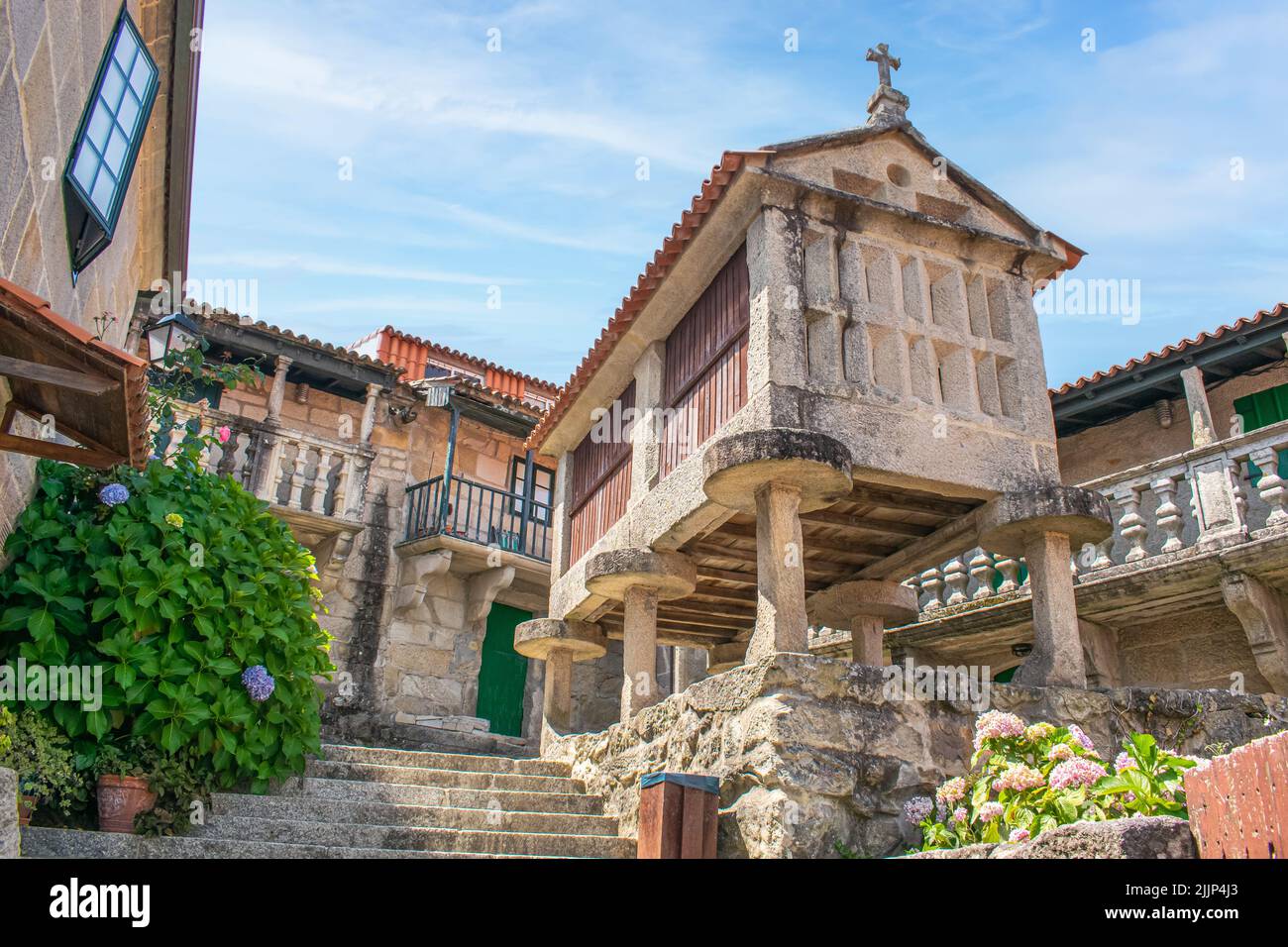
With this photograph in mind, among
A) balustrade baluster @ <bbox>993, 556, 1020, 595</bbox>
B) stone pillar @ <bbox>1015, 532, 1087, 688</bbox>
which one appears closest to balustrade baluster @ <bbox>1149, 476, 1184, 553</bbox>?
balustrade baluster @ <bbox>993, 556, 1020, 595</bbox>

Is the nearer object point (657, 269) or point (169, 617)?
point (169, 617)

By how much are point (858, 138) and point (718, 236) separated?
3.68 ft

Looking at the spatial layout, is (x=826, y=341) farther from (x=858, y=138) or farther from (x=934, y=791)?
(x=934, y=791)

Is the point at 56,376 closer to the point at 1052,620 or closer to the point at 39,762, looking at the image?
the point at 39,762

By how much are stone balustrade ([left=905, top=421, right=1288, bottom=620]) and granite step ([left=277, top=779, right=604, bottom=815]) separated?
354cm

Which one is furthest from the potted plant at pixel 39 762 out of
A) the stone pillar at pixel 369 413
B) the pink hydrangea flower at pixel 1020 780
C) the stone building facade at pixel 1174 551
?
the stone pillar at pixel 369 413

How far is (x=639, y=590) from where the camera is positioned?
721cm

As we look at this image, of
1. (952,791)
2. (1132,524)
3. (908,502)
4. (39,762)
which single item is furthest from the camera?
(1132,524)

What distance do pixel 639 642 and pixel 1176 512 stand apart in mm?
4579

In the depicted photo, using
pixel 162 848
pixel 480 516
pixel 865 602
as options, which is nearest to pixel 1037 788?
pixel 865 602

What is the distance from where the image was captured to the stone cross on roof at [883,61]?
7.33m

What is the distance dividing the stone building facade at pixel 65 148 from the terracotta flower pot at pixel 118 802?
1.23m
